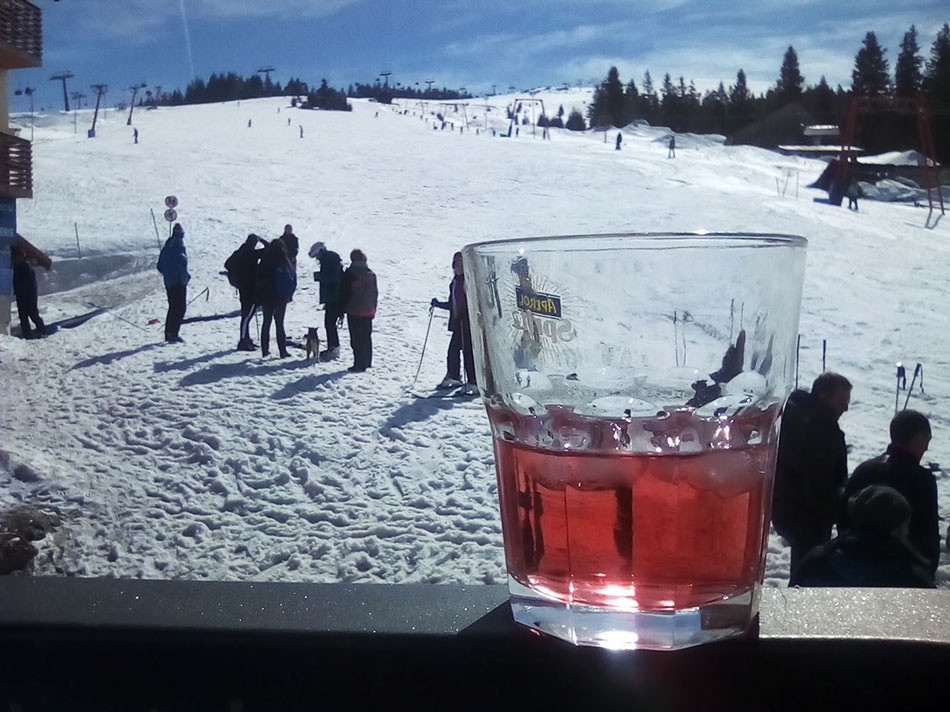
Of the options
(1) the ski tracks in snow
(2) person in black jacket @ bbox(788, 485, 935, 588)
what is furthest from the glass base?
(1) the ski tracks in snow

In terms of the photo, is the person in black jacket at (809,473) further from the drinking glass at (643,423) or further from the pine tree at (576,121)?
the pine tree at (576,121)

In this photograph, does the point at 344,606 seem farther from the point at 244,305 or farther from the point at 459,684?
the point at 244,305

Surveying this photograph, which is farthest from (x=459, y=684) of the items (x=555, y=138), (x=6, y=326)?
(x=555, y=138)

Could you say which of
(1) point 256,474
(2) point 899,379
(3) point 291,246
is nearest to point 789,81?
(2) point 899,379

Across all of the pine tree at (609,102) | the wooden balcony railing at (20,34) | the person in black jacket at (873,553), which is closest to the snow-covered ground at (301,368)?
the person in black jacket at (873,553)

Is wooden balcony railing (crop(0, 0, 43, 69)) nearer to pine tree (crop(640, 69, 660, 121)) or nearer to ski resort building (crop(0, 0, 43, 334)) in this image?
ski resort building (crop(0, 0, 43, 334))
